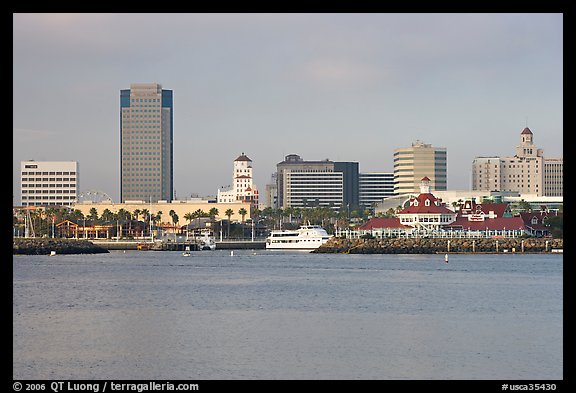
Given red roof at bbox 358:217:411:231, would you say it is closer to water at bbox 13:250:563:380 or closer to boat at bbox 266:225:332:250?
boat at bbox 266:225:332:250

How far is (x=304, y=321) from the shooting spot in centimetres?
4250

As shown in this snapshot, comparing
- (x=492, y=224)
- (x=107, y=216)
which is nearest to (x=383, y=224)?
(x=492, y=224)

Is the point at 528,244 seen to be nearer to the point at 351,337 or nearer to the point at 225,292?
the point at 225,292

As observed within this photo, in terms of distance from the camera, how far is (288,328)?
1569 inches

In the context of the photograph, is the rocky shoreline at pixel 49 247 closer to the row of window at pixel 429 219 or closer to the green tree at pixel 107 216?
the green tree at pixel 107 216

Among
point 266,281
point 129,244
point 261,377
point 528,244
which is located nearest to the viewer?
point 261,377

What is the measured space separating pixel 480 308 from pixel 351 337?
13.7 meters

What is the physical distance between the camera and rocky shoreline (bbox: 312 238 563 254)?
127125 millimetres

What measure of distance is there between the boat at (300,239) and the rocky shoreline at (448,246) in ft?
27.9

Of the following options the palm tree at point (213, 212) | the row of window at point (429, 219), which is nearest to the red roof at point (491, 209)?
the row of window at point (429, 219)

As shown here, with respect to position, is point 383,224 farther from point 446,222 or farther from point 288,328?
point 288,328

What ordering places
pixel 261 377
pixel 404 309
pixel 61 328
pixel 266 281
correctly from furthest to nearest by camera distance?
1. pixel 266 281
2. pixel 404 309
3. pixel 61 328
4. pixel 261 377
